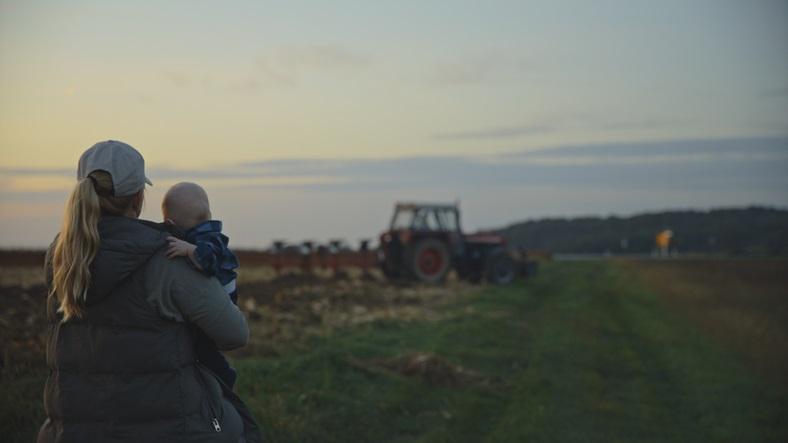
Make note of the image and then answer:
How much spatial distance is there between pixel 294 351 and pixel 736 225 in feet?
223

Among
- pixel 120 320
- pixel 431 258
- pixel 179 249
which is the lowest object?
pixel 431 258

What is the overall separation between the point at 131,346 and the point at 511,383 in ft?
24.6

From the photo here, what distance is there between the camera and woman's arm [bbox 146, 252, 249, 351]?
3.29 m

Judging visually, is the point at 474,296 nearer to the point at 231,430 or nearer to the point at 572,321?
the point at 572,321

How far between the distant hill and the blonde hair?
60.3 meters

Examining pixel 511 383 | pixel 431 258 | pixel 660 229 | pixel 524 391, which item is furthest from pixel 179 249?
pixel 660 229

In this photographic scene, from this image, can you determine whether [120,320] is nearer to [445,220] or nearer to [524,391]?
[524,391]

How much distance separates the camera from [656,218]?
265ft

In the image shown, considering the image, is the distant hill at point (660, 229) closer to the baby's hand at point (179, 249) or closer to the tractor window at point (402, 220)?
the tractor window at point (402, 220)

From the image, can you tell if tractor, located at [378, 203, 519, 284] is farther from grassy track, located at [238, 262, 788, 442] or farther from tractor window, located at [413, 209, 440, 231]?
grassy track, located at [238, 262, 788, 442]

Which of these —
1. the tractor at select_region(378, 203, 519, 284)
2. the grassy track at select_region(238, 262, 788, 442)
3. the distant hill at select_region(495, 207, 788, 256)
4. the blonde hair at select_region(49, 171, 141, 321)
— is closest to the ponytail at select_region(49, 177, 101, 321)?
the blonde hair at select_region(49, 171, 141, 321)

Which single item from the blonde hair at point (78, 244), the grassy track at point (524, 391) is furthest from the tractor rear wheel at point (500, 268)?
the blonde hair at point (78, 244)

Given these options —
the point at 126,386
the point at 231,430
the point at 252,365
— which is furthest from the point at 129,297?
the point at 252,365

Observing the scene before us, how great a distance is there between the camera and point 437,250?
25938mm
